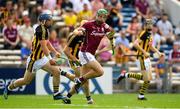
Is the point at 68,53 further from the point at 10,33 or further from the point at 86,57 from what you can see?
the point at 10,33

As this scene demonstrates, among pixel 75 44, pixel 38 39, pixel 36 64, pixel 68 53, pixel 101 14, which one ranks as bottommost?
pixel 36 64

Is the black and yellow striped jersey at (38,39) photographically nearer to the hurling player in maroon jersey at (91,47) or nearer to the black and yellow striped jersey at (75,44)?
the hurling player in maroon jersey at (91,47)

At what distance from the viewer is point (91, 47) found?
19359 millimetres

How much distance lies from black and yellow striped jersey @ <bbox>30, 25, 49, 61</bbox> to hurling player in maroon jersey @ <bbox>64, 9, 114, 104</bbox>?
2.99 ft

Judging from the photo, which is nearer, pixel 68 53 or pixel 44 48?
pixel 44 48

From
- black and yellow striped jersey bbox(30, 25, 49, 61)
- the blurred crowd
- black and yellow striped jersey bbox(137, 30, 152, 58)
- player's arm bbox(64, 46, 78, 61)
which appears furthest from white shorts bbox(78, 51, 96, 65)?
the blurred crowd

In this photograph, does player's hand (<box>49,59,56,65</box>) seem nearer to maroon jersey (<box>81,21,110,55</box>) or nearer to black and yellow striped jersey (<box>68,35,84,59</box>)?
maroon jersey (<box>81,21,110,55</box>)

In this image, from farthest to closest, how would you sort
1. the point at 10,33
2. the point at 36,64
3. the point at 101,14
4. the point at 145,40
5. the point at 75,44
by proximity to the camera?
the point at 10,33, the point at 145,40, the point at 75,44, the point at 36,64, the point at 101,14

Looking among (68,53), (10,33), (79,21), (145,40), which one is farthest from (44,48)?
(10,33)

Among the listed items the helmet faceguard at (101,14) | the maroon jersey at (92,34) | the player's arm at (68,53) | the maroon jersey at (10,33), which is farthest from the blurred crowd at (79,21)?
the helmet faceguard at (101,14)

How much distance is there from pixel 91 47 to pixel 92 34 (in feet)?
1.09


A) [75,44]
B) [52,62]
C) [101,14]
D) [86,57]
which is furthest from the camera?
[75,44]

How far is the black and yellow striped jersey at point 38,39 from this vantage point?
19.4 m

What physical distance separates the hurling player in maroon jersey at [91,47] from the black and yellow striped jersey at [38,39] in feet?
2.99
